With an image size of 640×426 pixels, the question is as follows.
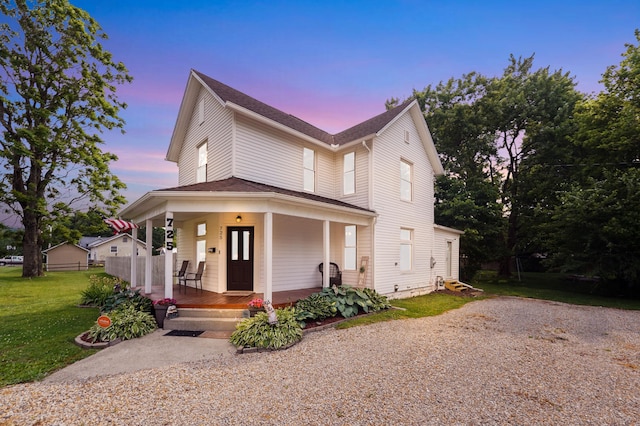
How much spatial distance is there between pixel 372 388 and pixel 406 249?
8.89m

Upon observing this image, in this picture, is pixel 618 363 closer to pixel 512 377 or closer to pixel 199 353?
pixel 512 377

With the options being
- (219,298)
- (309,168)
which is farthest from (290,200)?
(309,168)

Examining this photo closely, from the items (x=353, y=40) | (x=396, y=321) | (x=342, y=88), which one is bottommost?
(x=396, y=321)

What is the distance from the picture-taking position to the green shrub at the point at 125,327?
19.6 feet

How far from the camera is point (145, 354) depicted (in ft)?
17.3

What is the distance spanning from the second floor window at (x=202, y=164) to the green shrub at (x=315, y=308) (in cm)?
588

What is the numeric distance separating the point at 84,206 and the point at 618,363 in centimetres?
2515

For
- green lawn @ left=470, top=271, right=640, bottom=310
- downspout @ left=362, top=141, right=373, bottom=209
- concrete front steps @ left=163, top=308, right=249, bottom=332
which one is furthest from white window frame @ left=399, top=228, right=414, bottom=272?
concrete front steps @ left=163, top=308, right=249, bottom=332

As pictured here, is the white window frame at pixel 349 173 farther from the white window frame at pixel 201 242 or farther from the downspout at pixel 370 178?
the white window frame at pixel 201 242

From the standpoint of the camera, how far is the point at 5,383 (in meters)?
4.05

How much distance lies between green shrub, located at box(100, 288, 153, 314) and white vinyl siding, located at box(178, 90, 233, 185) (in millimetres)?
4105

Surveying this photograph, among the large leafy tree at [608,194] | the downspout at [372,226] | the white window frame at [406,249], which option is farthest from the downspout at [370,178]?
the large leafy tree at [608,194]

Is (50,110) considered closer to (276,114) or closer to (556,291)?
(276,114)

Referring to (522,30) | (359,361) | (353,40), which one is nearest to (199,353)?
(359,361)
